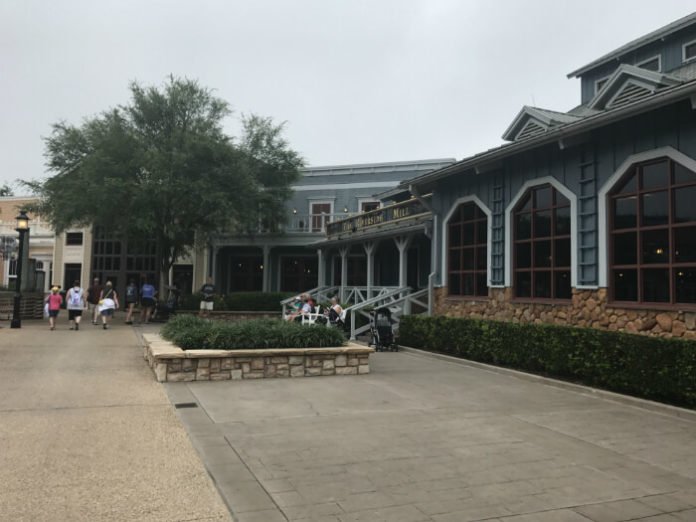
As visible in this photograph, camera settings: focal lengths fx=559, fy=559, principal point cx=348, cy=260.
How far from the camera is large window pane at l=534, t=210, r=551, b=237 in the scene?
11648 mm

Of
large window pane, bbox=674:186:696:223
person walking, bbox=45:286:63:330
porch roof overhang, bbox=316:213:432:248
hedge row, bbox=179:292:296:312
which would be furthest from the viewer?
hedge row, bbox=179:292:296:312

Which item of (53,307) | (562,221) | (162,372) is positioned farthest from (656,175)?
(53,307)

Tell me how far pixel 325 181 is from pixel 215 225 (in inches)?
318

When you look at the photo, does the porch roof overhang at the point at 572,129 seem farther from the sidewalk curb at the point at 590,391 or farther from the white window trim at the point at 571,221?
the sidewalk curb at the point at 590,391

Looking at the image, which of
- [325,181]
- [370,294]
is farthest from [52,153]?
[370,294]

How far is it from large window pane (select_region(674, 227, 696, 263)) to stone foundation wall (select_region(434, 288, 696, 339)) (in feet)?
2.78

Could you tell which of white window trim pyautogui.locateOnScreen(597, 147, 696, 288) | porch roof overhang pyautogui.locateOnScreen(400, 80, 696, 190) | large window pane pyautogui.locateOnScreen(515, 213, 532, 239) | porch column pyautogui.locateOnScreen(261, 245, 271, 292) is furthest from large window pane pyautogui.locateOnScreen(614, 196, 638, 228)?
porch column pyautogui.locateOnScreen(261, 245, 271, 292)

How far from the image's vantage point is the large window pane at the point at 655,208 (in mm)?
9055

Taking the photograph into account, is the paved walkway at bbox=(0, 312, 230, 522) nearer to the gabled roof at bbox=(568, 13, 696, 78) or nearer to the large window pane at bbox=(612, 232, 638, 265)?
the large window pane at bbox=(612, 232, 638, 265)

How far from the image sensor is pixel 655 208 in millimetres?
9227

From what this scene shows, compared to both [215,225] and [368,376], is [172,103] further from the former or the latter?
[368,376]

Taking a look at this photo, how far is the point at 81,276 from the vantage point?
33.6 m

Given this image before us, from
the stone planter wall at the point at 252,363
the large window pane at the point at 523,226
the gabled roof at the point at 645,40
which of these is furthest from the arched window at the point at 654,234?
the gabled roof at the point at 645,40

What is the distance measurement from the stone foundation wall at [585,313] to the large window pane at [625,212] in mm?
1209
